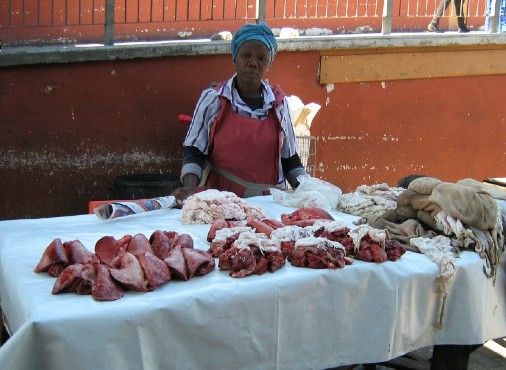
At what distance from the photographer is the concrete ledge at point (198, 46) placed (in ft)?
20.5

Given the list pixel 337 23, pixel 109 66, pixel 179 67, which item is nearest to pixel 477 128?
pixel 337 23

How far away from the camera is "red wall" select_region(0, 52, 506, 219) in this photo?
633cm

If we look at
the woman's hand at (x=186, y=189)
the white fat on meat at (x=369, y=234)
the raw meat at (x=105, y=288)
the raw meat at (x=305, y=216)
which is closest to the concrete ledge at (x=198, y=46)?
the woman's hand at (x=186, y=189)

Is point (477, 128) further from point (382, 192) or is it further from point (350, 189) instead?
point (382, 192)

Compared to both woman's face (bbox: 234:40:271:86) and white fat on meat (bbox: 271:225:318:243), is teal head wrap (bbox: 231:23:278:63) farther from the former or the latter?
white fat on meat (bbox: 271:225:318:243)

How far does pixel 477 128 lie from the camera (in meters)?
9.01

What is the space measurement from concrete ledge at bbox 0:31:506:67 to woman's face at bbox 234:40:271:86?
6.67ft

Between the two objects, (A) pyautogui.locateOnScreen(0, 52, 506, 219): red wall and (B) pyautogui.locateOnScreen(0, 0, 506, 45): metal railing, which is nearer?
(A) pyautogui.locateOnScreen(0, 52, 506, 219): red wall

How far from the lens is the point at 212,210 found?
12.6ft

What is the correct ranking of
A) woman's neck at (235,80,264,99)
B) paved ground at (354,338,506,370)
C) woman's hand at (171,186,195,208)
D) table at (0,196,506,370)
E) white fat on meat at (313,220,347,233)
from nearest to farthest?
table at (0,196,506,370), white fat on meat at (313,220,347,233), woman's hand at (171,186,195,208), woman's neck at (235,80,264,99), paved ground at (354,338,506,370)

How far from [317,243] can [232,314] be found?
1.80 ft

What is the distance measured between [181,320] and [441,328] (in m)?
1.35

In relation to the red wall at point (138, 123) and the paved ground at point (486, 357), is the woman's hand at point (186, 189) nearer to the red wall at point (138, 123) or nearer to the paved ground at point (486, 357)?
the paved ground at point (486, 357)

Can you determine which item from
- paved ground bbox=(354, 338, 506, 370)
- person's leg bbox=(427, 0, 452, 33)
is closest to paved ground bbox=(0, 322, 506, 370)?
paved ground bbox=(354, 338, 506, 370)
